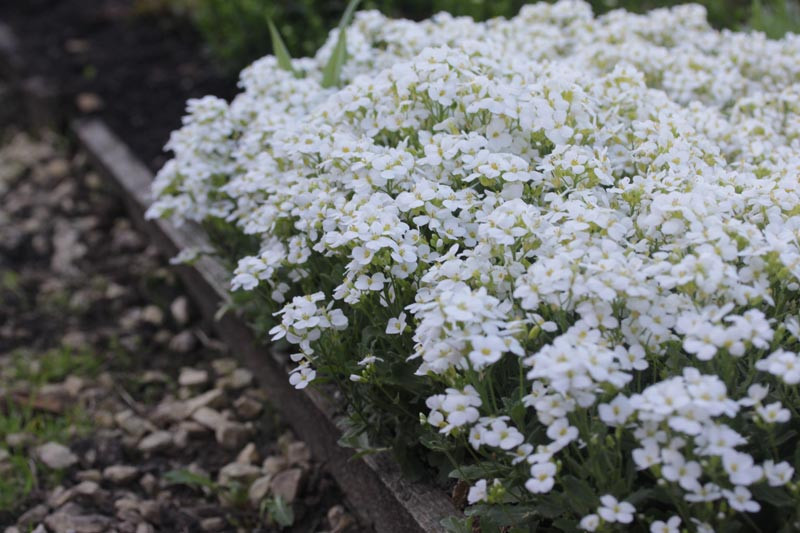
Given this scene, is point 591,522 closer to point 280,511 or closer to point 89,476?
point 280,511

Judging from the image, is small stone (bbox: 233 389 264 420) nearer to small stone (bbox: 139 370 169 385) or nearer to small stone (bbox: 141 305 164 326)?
small stone (bbox: 139 370 169 385)

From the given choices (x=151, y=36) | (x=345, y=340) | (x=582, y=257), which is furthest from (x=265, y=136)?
(x=151, y=36)

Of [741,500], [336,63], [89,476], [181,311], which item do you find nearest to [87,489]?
[89,476]

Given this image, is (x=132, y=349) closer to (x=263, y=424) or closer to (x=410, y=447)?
(x=263, y=424)

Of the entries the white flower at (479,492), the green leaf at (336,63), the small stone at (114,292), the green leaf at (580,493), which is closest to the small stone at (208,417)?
the small stone at (114,292)

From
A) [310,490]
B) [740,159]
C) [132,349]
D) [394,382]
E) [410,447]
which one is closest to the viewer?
[394,382]

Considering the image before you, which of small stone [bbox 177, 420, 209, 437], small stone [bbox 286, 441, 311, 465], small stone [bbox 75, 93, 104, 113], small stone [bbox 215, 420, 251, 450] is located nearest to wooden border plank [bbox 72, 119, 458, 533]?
small stone [bbox 286, 441, 311, 465]
